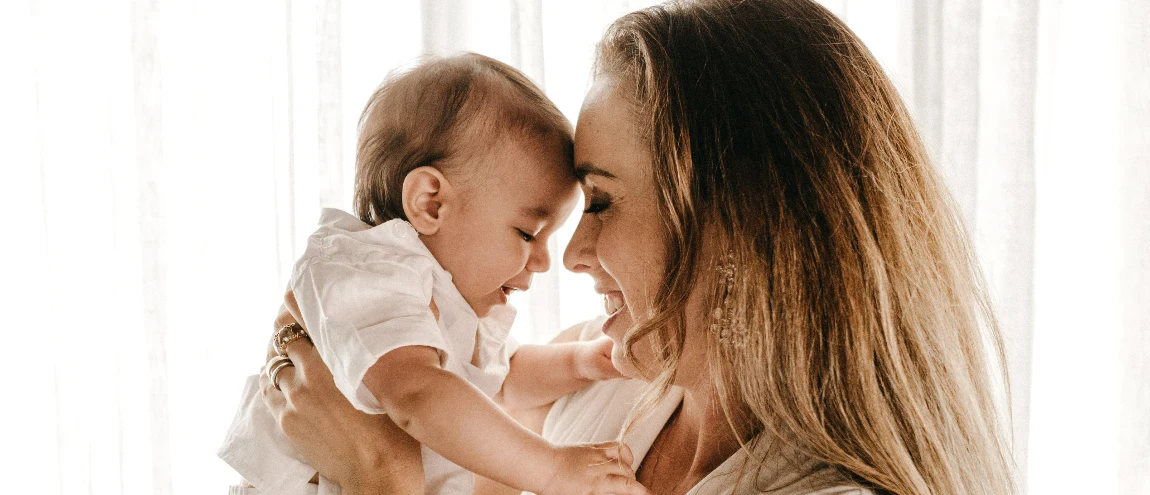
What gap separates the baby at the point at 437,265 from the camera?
1.05 metres

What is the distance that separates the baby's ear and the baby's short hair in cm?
2

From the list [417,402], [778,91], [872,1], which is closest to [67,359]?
[417,402]

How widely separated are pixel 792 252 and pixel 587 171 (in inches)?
11.7

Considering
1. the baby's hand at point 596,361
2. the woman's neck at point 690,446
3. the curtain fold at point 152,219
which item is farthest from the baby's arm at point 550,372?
the curtain fold at point 152,219

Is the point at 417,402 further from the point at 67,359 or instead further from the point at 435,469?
the point at 67,359

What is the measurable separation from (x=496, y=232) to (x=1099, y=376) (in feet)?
5.23

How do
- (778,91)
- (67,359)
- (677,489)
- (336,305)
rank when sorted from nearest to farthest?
(778,91) → (336,305) → (677,489) → (67,359)

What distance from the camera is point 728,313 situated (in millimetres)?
1031

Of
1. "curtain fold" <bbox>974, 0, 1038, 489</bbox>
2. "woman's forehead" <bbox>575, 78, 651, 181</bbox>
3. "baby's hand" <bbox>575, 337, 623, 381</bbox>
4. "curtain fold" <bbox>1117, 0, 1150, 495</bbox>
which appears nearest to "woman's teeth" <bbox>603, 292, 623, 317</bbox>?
"baby's hand" <bbox>575, 337, 623, 381</bbox>

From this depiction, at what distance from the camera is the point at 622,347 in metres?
1.13

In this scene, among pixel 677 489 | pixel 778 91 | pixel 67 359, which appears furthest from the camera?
pixel 67 359

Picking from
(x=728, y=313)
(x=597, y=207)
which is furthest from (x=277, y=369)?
(x=728, y=313)

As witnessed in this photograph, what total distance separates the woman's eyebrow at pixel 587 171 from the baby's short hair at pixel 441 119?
11 centimetres

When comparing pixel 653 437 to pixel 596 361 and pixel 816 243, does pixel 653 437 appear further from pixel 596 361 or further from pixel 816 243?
pixel 816 243
